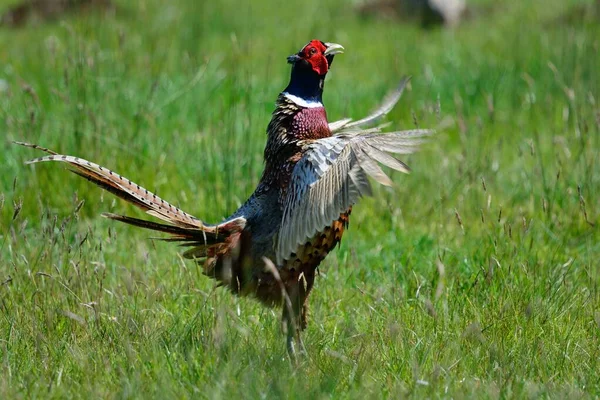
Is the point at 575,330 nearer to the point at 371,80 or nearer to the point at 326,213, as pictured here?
the point at 326,213

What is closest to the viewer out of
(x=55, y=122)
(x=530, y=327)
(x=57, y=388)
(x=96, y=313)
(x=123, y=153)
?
(x=57, y=388)

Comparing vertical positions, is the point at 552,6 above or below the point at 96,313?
above

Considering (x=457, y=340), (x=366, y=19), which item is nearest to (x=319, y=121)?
(x=457, y=340)

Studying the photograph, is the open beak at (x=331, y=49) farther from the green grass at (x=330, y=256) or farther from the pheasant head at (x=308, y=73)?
the green grass at (x=330, y=256)

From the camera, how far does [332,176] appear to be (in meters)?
3.21

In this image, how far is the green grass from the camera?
3068 millimetres

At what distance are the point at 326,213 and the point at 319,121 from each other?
20.5 inches

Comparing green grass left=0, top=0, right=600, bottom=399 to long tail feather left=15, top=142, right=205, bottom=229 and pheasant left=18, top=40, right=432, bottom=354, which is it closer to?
pheasant left=18, top=40, right=432, bottom=354

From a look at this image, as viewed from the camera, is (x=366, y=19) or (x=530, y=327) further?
(x=366, y=19)

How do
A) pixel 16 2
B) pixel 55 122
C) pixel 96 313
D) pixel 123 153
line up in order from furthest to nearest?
pixel 16 2
pixel 55 122
pixel 123 153
pixel 96 313

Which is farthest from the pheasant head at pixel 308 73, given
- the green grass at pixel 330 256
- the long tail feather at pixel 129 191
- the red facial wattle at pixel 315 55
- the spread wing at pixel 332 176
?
the green grass at pixel 330 256

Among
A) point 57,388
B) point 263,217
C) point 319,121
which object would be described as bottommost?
point 57,388

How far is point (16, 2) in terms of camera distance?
11.0m

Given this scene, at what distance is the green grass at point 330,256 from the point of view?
307cm
